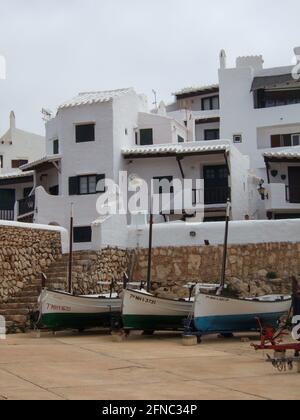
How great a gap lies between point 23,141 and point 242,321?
37062mm

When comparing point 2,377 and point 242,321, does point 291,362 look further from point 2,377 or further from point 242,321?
point 242,321

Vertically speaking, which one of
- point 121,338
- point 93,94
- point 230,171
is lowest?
point 121,338

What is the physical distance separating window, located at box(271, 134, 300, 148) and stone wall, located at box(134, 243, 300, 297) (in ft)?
57.3

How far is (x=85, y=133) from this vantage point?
33812 millimetres

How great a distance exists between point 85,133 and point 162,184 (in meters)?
4.62

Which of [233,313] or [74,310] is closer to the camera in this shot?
[233,313]

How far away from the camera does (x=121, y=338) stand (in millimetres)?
19656

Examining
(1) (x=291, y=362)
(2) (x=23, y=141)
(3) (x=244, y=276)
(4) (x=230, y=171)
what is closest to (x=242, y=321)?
(3) (x=244, y=276)

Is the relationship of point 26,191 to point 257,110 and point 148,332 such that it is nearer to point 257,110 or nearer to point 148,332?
point 257,110

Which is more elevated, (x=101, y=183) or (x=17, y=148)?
(x=17, y=148)

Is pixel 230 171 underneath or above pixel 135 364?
above

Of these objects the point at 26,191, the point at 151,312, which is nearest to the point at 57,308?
the point at 151,312

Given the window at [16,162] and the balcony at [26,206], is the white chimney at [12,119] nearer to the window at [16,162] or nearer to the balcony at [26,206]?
the window at [16,162]
